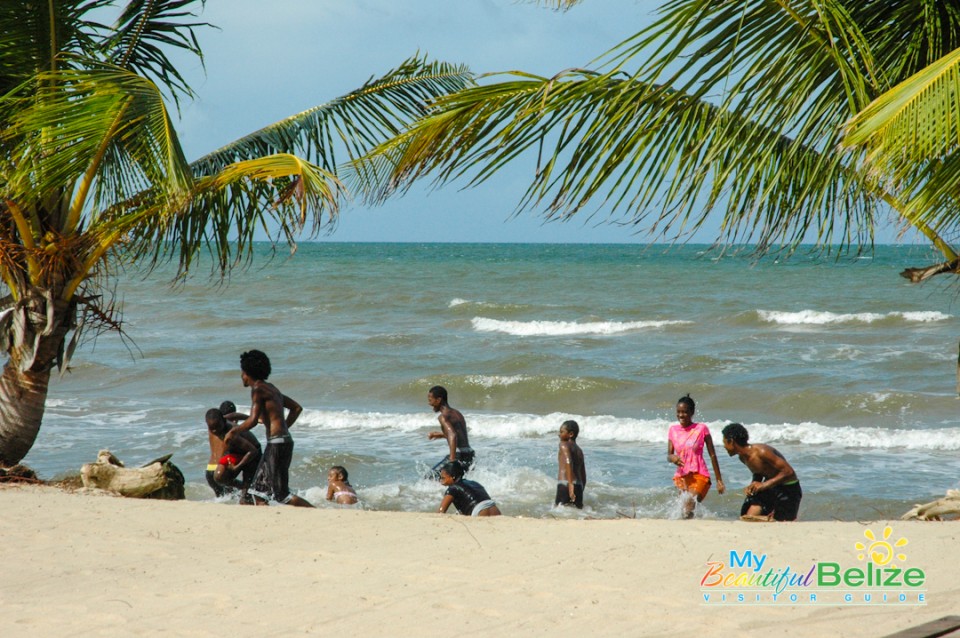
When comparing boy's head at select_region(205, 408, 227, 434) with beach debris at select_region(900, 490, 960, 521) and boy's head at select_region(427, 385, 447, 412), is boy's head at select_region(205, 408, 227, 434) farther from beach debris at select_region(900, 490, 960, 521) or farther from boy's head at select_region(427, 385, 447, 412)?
beach debris at select_region(900, 490, 960, 521)

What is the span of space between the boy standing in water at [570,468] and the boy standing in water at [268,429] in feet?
7.62

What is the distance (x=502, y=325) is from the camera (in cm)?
2777

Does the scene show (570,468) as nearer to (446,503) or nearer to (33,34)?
(446,503)

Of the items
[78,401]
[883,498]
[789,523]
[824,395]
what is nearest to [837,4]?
[789,523]

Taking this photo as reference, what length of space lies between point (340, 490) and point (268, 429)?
1.36 metres

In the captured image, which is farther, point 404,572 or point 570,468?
point 570,468

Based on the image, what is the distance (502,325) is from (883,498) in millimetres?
18622

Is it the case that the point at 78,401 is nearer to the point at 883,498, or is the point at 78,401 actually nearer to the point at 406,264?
the point at 883,498

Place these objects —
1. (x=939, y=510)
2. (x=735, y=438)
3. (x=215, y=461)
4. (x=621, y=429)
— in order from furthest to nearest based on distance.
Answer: (x=621, y=429) → (x=215, y=461) → (x=735, y=438) → (x=939, y=510)

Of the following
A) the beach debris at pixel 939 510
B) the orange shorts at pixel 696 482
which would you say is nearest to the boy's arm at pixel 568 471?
the orange shorts at pixel 696 482

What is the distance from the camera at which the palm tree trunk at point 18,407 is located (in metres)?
7.75

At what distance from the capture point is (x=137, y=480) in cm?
780

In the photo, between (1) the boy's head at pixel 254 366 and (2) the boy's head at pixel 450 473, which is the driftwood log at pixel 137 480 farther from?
(2) the boy's head at pixel 450 473

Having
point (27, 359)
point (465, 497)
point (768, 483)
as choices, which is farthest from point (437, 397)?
point (27, 359)
